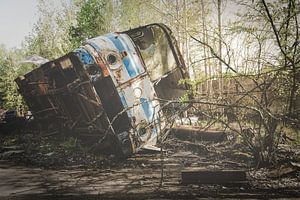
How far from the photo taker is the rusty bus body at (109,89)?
580 cm

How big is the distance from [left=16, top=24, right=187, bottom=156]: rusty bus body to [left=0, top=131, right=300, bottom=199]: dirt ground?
0.56 meters

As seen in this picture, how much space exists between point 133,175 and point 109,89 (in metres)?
1.95

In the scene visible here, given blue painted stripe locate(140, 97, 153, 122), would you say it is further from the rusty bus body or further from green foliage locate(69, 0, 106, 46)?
green foliage locate(69, 0, 106, 46)

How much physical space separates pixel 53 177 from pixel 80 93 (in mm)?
1734

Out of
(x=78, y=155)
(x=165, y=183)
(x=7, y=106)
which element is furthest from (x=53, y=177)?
(x=7, y=106)

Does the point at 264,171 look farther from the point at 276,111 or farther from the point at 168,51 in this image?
the point at 168,51

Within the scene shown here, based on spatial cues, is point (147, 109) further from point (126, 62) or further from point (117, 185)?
point (117, 185)

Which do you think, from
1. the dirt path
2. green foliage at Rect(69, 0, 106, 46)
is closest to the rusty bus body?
the dirt path

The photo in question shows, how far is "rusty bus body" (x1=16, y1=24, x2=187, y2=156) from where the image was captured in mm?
5801

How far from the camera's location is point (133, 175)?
5.01 meters

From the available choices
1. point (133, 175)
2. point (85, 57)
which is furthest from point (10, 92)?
point (133, 175)

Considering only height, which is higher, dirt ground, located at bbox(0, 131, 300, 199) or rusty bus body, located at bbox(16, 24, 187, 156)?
rusty bus body, located at bbox(16, 24, 187, 156)

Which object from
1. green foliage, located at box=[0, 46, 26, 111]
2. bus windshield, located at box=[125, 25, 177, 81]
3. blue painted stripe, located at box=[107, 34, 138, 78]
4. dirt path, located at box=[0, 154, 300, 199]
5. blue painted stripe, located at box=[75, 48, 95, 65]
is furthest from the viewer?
green foliage, located at box=[0, 46, 26, 111]

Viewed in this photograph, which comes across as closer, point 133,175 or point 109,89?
point 133,175
